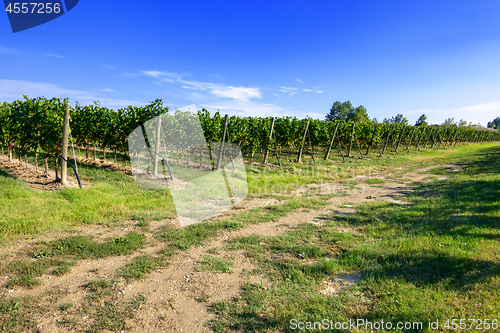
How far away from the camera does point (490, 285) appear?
3910mm

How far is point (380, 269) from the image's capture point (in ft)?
15.0

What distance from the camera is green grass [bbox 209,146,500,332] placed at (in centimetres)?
342

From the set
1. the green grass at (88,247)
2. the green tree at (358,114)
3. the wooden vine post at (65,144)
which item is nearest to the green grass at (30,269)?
the green grass at (88,247)

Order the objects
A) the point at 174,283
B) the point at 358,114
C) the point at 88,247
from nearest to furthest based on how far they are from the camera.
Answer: the point at 174,283
the point at 88,247
the point at 358,114

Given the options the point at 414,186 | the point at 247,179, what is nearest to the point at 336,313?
the point at 247,179

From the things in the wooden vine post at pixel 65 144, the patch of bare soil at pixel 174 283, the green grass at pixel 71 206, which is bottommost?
the patch of bare soil at pixel 174 283

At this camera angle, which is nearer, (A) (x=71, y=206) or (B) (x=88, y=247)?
(B) (x=88, y=247)

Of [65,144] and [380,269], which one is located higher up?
[65,144]

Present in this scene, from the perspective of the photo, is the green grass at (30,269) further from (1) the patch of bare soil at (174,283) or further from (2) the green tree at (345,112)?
(2) the green tree at (345,112)

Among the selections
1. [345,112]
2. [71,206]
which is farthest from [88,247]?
[345,112]

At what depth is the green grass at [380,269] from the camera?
3.42 metres

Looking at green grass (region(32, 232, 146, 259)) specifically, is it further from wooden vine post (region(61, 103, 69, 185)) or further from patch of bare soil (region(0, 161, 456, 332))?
wooden vine post (region(61, 103, 69, 185))

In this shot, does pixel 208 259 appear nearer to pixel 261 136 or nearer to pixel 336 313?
pixel 336 313

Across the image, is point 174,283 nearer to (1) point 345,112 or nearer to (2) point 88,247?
(2) point 88,247
